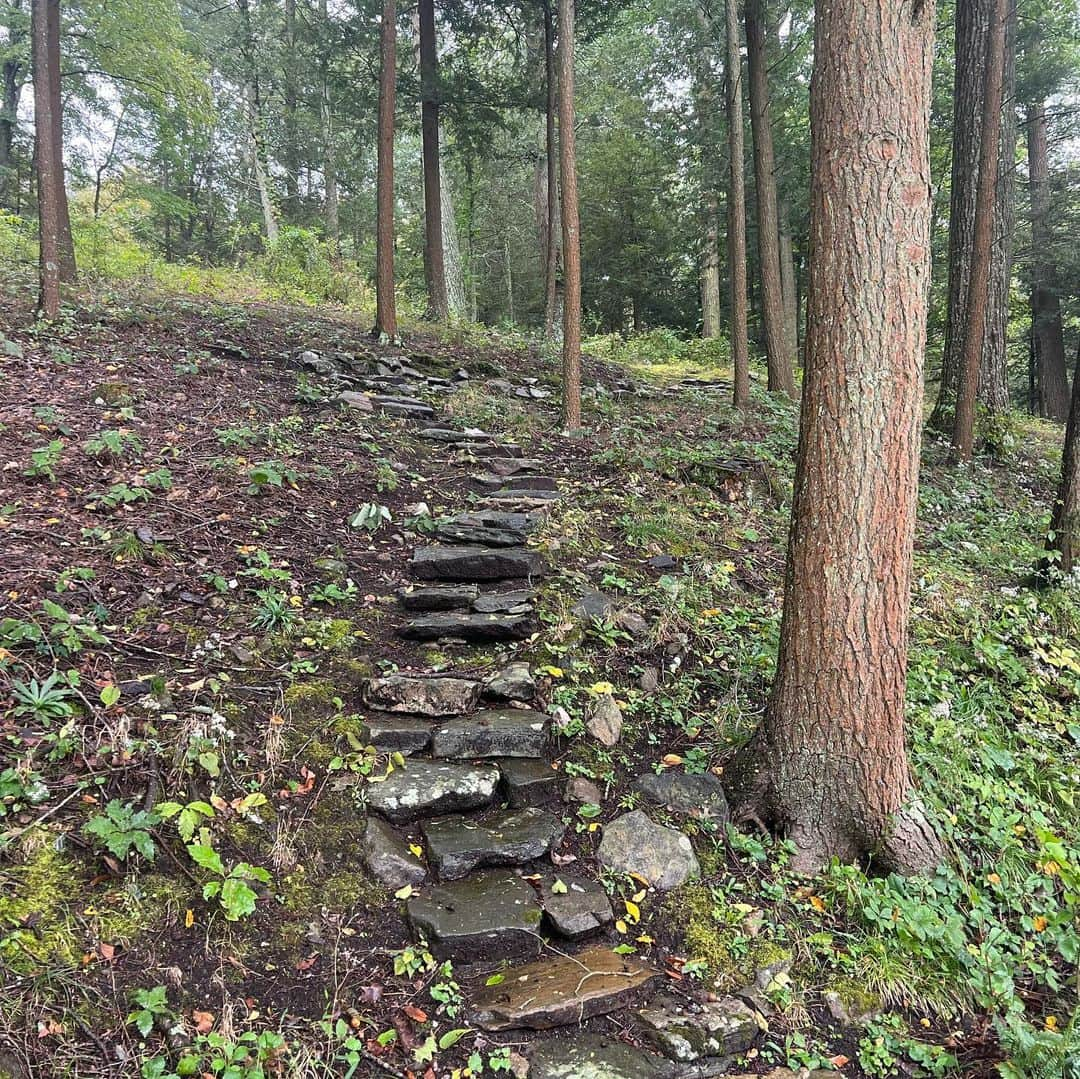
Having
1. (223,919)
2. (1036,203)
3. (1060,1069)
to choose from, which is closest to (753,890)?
(1060,1069)

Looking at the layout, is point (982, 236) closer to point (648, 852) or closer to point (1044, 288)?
point (648, 852)

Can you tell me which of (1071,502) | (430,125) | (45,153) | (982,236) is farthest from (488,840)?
(430,125)

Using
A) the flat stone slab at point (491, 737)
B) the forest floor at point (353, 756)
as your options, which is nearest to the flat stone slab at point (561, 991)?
the forest floor at point (353, 756)

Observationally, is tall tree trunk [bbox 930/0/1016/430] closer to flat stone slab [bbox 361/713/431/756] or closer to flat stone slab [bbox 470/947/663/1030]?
flat stone slab [bbox 361/713/431/756]

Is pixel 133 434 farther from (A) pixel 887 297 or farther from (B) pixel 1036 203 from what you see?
(B) pixel 1036 203

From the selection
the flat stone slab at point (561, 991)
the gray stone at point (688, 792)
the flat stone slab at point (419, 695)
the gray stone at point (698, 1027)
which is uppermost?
the flat stone slab at point (419, 695)

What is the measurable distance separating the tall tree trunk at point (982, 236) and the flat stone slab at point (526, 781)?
8.50 meters

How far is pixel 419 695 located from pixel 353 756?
498 mm

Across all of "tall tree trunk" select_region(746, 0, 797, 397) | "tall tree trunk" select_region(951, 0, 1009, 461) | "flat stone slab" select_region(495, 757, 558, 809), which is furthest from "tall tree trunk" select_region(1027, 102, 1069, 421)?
"flat stone slab" select_region(495, 757, 558, 809)

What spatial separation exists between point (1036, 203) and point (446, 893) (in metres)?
21.0

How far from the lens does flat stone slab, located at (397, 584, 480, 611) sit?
4.53 metres

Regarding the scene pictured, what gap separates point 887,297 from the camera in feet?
9.84

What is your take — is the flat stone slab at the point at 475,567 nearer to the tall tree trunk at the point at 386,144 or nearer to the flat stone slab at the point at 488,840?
the flat stone slab at the point at 488,840

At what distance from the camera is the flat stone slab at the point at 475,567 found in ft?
16.1
